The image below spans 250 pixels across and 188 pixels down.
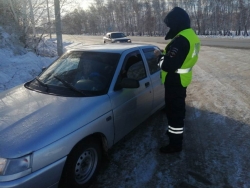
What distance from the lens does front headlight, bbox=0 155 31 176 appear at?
6.42 feet

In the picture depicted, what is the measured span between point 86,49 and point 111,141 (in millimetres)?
1689

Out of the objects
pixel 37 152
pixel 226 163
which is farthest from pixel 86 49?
pixel 226 163

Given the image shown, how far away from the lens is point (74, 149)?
2.42m

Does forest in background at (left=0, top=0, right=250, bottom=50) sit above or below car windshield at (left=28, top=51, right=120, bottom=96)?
above

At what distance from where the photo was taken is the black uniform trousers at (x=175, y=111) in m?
3.21

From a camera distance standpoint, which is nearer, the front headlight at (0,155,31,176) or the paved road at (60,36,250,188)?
the front headlight at (0,155,31,176)

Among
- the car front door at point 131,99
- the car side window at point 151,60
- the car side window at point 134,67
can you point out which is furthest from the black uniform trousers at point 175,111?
the car side window at point 151,60

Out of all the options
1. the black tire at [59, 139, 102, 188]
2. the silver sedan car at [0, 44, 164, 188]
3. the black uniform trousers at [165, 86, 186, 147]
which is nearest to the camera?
the silver sedan car at [0, 44, 164, 188]

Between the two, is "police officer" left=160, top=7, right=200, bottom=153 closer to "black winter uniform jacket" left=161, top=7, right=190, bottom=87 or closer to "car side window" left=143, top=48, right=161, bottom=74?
"black winter uniform jacket" left=161, top=7, right=190, bottom=87

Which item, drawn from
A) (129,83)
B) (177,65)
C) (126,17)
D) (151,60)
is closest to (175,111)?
(177,65)

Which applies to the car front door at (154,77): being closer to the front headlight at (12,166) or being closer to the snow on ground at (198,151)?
the snow on ground at (198,151)

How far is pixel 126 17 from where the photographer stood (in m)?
68.9

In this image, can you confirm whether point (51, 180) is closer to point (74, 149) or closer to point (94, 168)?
point (74, 149)

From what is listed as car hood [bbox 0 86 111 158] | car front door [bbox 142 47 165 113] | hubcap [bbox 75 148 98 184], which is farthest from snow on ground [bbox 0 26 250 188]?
car hood [bbox 0 86 111 158]
